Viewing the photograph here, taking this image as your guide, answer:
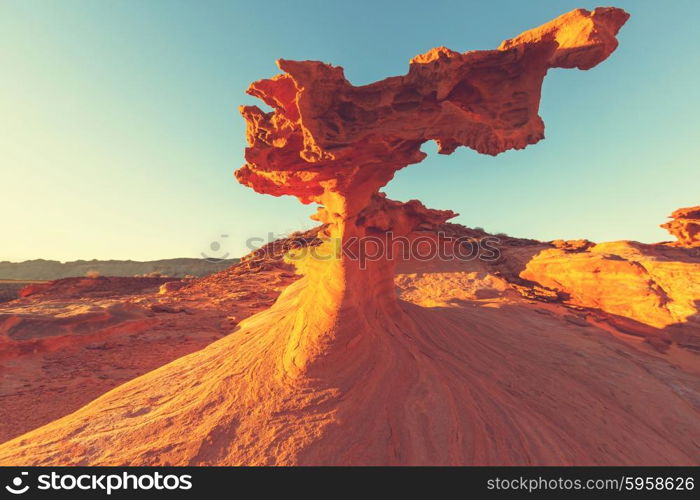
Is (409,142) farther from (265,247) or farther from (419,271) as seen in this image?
(265,247)

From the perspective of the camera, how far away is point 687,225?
13484 millimetres

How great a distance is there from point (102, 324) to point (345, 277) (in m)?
7.72

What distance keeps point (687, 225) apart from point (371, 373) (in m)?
19.2

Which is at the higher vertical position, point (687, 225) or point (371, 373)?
point (687, 225)

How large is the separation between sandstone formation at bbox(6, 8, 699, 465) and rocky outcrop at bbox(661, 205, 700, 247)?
14.4 meters

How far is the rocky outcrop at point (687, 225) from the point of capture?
13.3m

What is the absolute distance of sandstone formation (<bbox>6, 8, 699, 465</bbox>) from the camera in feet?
8.66

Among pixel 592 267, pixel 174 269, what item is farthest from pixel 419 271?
pixel 174 269

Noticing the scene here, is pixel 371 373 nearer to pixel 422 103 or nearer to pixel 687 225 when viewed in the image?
pixel 422 103

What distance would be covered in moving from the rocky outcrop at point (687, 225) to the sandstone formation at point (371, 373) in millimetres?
14374
